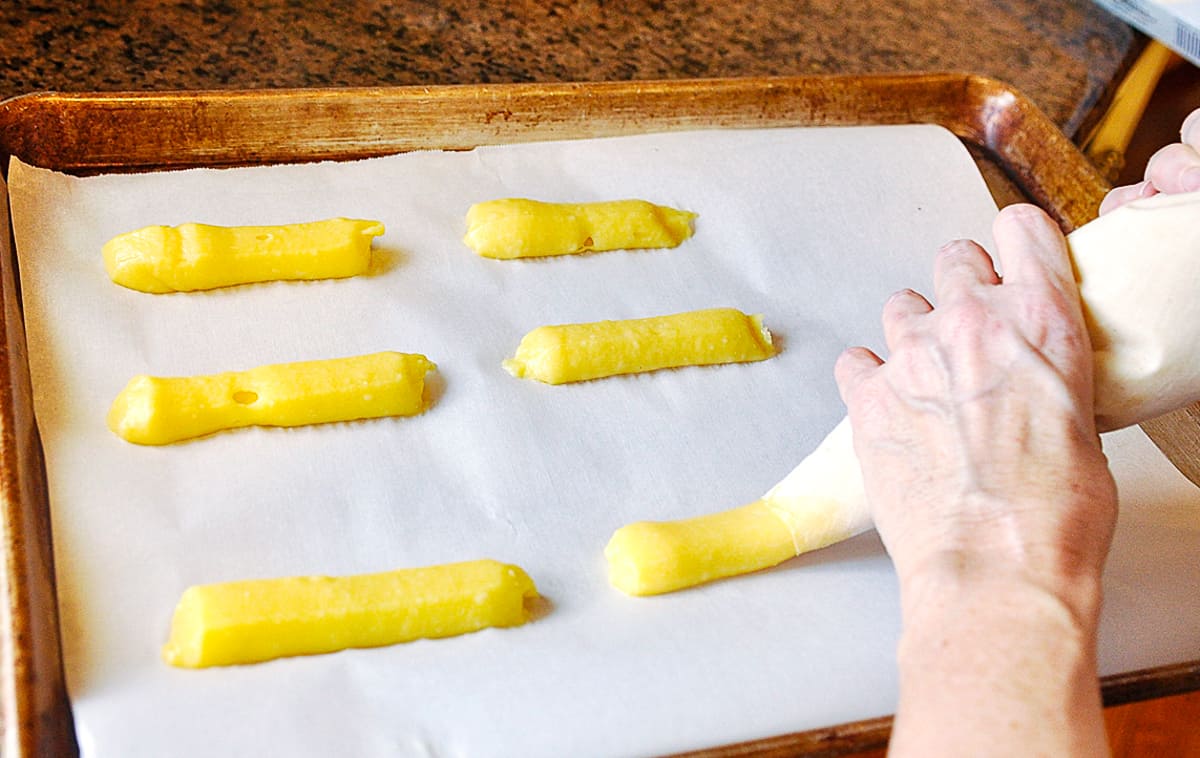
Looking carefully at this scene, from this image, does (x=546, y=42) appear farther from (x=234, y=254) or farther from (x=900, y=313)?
(x=900, y=313)

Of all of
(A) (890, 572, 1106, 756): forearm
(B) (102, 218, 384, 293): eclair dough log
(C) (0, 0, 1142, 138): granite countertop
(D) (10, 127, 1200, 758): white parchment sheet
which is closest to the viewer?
(A) (890, 572, 1106, 756): forearm

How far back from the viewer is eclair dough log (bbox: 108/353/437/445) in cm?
110

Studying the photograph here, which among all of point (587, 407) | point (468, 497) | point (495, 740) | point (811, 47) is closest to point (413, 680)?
point (495, 740)

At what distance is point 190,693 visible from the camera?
93 centimetres

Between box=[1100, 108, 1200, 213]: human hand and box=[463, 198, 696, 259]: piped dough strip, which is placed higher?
box=[1100, 108, 1200, 213]: human hand

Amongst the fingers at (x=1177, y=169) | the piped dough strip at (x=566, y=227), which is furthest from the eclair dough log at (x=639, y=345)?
the fingers at (x=1177, y=169)

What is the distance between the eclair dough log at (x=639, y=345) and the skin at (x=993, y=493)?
0.27m

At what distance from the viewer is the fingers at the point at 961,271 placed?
1016 mm

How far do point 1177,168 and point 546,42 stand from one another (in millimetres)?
1078

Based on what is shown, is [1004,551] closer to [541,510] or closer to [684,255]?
[541,510]

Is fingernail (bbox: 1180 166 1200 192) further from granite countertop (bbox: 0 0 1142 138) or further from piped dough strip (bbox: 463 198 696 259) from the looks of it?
granite countertop (bbox: 0 0 1142 138)

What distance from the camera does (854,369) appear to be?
1.04 metres

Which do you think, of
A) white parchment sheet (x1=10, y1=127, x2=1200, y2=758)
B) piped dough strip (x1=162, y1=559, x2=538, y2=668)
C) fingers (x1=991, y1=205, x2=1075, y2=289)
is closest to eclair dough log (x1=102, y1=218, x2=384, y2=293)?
white parchment sheet (x1=10, y1=127, x2=1200, y2=758)

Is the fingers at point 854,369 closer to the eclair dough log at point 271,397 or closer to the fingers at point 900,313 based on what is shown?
the fingers at point 900,313
